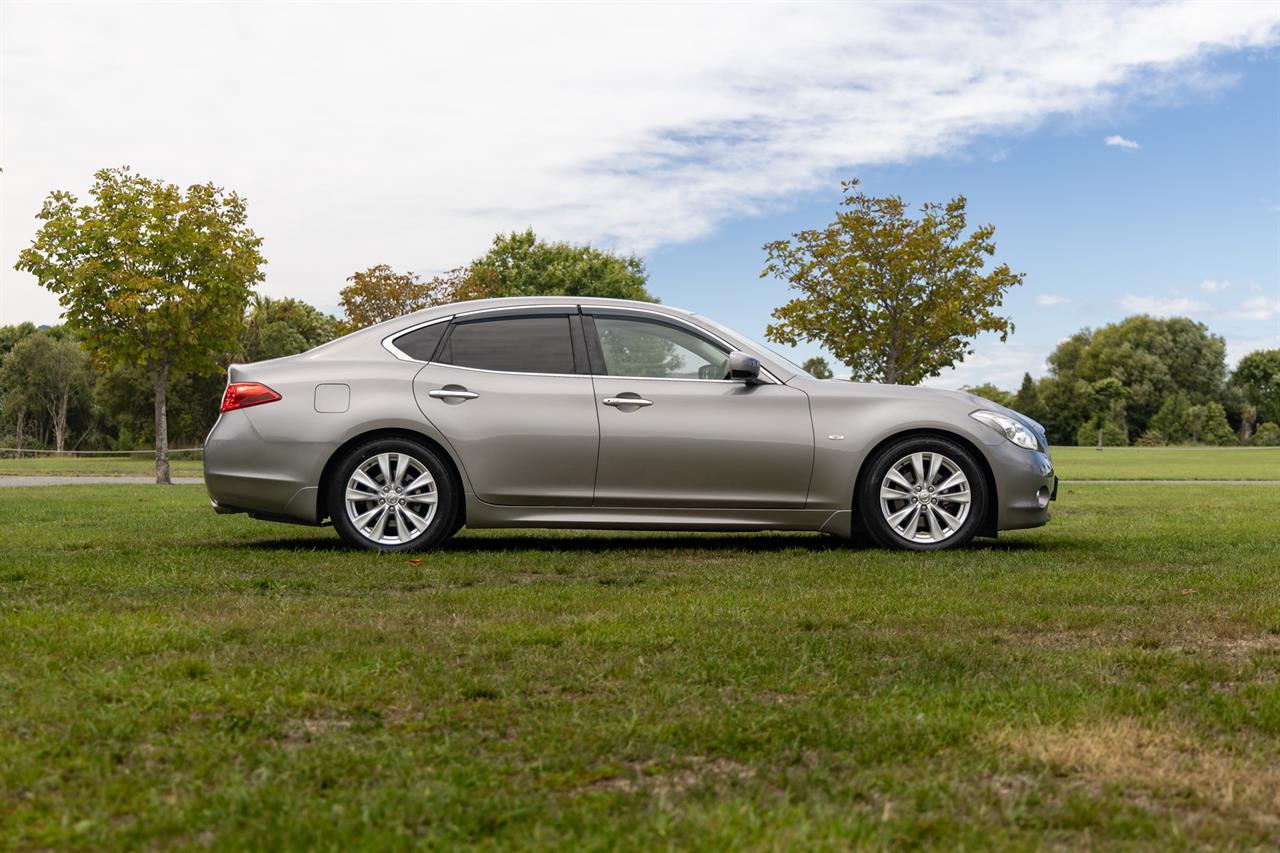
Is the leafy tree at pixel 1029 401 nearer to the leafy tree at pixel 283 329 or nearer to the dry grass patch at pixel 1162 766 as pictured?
the leafy tree at pixel 283 329

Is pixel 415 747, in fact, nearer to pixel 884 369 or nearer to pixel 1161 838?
pixel 1161 838

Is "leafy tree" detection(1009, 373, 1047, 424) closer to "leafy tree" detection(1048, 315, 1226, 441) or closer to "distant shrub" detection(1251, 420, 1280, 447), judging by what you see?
"leafy tree" detection(1048, 315, 1226, 441)

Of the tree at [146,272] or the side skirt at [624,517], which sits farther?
the tree at [146,272]

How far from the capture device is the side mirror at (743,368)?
843 cm

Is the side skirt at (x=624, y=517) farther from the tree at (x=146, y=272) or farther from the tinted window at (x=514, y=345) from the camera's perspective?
the tree at (x=146, y=272)

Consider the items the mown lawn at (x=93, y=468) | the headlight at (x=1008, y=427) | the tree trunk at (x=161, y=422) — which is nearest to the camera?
the headlight at (x=1008, y=427)

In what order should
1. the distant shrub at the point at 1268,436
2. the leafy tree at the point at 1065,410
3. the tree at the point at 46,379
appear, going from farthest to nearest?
the leafy tree at the point at 1065,410, the distant shrub at the point at 1268,436, the tree at the point at 46,379

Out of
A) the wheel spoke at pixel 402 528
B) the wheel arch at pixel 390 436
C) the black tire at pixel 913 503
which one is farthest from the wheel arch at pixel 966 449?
the wheel spoke at pixel 402 528

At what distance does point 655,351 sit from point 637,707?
16.9 feet

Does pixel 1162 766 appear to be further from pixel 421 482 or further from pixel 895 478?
pixel 421 482

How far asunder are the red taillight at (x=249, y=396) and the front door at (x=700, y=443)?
2.21 meters

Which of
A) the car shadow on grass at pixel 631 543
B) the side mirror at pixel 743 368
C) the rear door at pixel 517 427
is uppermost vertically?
the side mirror at pixel 743 368

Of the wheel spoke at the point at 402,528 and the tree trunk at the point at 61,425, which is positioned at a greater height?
the tree trunk at the point at 61,425

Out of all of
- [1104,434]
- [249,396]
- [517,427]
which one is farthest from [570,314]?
[1104,434]
